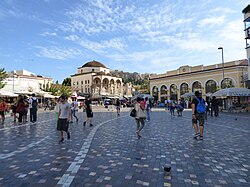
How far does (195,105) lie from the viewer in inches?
310

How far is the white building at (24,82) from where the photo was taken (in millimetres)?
38188

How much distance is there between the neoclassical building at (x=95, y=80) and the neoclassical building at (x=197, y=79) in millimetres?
17786

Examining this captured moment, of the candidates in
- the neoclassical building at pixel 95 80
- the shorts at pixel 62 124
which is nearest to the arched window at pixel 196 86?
the neoclassical building at pixel 95 80

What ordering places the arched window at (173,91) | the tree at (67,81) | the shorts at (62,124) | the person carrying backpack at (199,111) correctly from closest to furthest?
the shorts at (62,124) → the person carrying backpack at (199,111) → the arched window at (173,91) → the tree at (67,81)

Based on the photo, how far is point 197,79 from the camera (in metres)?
45.2

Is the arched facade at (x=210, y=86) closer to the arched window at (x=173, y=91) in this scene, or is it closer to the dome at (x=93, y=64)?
the arched window at (x=173, y=91)

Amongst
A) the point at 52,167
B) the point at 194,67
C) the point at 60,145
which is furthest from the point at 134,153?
the point at 194,67

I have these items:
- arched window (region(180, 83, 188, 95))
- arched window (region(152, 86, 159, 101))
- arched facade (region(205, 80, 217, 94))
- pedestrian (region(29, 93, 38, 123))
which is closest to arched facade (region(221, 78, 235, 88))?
arched facade (region(205, 80, 217, 94))

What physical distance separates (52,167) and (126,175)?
69.0 inches

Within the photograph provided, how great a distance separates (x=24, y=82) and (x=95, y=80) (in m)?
29.4

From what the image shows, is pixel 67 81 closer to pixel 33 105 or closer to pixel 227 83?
pixel 227 83

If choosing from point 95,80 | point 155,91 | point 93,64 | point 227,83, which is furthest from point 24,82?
point 227,83

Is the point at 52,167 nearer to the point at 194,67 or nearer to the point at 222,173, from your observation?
the point at 222,173

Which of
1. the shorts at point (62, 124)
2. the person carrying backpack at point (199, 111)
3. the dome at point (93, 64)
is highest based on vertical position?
the dome at point (93, 64)
